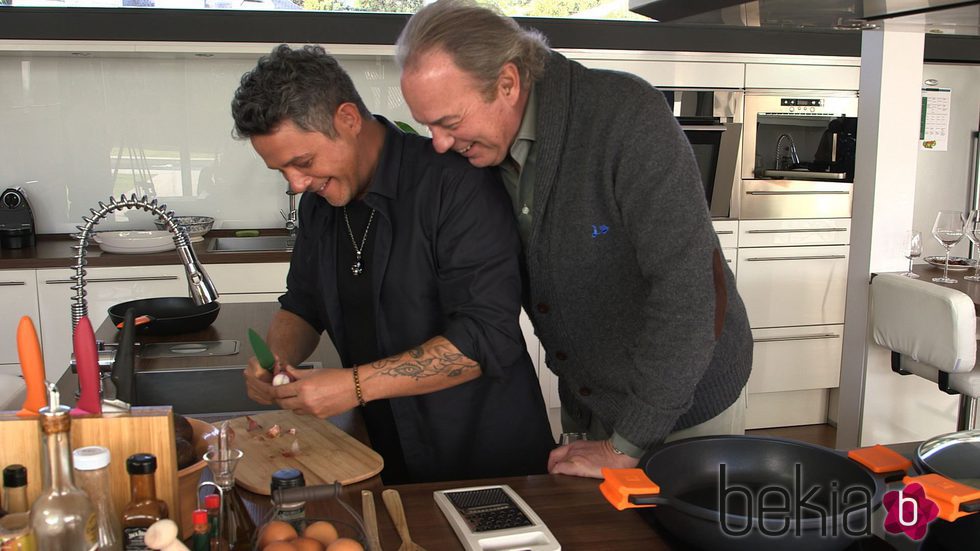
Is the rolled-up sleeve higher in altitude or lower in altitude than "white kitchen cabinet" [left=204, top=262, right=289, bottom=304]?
higher

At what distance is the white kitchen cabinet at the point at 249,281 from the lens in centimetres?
339

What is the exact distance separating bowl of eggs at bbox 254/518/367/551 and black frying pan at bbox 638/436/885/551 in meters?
0.35

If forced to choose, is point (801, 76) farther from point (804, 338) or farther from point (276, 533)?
point (276, 533)

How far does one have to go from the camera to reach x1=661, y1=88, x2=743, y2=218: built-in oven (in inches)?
151

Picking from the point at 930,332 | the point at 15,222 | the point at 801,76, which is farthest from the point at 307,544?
the point at 801,76

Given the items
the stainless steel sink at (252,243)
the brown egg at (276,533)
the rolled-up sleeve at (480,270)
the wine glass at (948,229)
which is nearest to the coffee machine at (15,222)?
the stainless steel sink at (252,243)

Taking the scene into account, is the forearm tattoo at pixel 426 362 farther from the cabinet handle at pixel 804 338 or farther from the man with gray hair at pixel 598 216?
the cabinet handle at pixel 804 338

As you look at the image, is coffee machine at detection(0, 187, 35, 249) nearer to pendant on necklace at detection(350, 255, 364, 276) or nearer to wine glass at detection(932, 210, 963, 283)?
pendant on necklace at detection(350, 255, 364, 276)

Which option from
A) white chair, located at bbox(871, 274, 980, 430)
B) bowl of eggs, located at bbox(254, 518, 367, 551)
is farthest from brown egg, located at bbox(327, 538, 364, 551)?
white chair, located at bbox(871, 274, 980, 430)

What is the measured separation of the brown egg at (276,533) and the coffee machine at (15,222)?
3141 millimetres

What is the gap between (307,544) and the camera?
0.86 m

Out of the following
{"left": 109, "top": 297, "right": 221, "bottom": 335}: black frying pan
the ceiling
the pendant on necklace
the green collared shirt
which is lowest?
{"left": 109, "top": 297, "right": 221, "bottom": 335}: black frying pan

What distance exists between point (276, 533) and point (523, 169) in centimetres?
79

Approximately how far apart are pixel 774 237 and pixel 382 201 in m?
2.81
